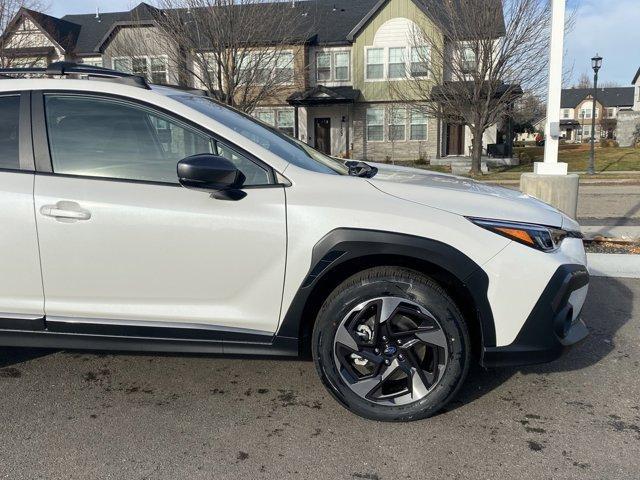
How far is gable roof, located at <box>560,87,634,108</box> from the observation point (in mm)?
82062

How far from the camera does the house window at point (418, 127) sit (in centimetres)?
2638

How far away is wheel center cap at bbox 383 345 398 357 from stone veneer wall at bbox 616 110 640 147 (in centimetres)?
5161

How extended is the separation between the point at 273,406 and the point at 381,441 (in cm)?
70

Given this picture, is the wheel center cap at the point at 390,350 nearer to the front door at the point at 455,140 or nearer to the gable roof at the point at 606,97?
the front door at the point at 455,140

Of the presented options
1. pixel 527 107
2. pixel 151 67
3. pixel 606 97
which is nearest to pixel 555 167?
pixel 527 107

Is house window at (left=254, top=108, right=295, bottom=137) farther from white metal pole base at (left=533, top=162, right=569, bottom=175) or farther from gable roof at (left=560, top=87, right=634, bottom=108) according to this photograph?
gable roof at (left=560, top=87, right=634, bottom=108)

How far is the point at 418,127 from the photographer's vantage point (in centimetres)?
2658

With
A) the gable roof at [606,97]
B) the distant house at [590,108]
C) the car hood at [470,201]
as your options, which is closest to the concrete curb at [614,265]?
the car hood at [470,201]

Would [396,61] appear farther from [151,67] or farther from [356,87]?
[151,67]

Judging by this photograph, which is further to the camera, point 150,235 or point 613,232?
point 613,232

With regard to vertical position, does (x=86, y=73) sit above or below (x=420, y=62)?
below

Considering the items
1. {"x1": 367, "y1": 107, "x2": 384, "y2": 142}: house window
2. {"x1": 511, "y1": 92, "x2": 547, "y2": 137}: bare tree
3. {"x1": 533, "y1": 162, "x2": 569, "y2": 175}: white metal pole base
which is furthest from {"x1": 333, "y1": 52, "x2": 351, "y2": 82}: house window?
{"x1": 533, "y1": 162, "x2": 569, "y2": 175}: white metal pole base

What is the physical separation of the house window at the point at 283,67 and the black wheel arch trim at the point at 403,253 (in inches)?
684

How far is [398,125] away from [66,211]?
986 inches
